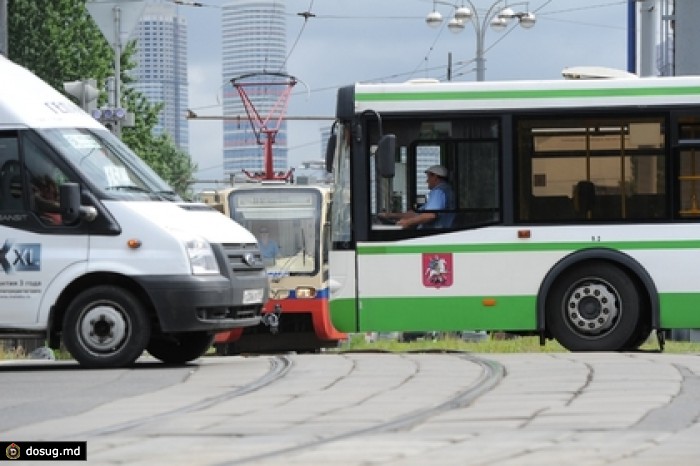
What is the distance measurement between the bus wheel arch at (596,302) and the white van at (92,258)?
3706 millimetres

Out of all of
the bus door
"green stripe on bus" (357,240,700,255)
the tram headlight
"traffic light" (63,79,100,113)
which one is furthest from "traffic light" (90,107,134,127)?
the bus door

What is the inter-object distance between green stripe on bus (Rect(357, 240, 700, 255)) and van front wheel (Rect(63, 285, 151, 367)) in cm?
334

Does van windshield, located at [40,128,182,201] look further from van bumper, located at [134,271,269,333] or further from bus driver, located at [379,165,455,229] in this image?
bus driver, located at [379,165,455,229]

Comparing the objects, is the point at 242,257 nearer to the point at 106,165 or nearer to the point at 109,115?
the point at 106,165

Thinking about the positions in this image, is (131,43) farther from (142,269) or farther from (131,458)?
(131,458)

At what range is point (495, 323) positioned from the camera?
1933cm

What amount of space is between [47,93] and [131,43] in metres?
53.9

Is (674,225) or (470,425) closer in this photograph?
(470,425)

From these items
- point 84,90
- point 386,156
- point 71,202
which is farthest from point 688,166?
point 84,90

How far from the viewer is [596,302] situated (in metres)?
Result: 19.4

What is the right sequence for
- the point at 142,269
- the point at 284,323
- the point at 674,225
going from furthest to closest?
the point at 284,323 → the point at 674,225 → the point at 142,269

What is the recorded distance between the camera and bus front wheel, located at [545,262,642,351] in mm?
19250

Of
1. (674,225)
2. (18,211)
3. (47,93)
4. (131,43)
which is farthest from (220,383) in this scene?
(131,43)

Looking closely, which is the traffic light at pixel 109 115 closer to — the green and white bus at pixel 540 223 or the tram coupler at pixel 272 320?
the tram coupler at pixel 272 320
